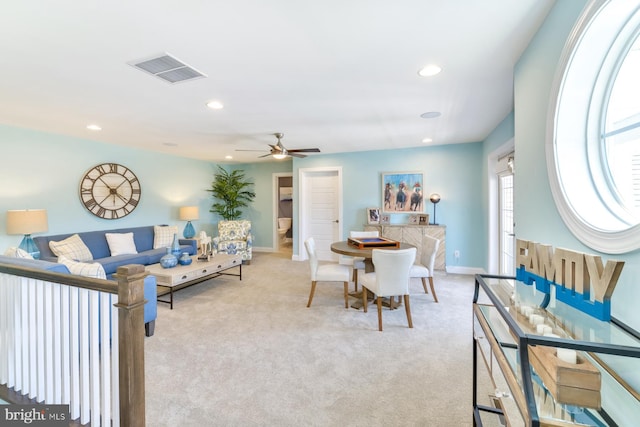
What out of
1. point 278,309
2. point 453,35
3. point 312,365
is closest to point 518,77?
point 453,35

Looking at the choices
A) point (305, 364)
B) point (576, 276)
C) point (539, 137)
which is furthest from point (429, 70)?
point (305, 364)

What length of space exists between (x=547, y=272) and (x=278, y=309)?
2775 millimetres

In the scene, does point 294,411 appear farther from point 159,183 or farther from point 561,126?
point 159,183

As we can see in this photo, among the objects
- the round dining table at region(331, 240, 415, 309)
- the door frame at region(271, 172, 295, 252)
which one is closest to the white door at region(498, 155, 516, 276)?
the round dining table at region(331, 240, 415, 309)

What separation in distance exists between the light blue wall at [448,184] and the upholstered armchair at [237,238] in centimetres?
244

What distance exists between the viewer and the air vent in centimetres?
202

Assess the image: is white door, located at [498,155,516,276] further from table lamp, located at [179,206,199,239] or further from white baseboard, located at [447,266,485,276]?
table lamp, located at [179,206,199,239]

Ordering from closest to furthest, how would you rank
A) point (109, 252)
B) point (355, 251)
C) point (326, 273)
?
point (355, 251) < point (326, 273) < point (109, 252)

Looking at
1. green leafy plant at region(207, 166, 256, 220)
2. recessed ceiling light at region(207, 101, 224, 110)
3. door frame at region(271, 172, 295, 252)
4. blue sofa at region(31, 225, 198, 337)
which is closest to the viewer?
blue sofa at region(31, 225, 198, 337)

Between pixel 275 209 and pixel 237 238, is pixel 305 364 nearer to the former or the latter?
pixel 237 238

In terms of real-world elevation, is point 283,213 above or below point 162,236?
above

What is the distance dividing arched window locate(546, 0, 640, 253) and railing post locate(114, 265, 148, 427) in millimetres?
1987

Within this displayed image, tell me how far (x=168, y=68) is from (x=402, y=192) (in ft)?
14.1

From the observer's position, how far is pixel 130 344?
132 cm
